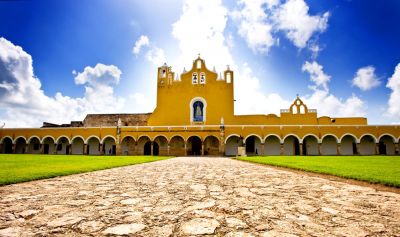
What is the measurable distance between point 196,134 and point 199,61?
11.7m

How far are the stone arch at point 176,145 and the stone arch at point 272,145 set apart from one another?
1063cm

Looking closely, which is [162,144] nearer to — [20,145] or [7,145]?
[20,145]

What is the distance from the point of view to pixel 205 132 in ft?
96.0

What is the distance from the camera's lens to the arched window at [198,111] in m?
32.7

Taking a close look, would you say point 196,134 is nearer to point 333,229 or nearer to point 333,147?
point 333,147

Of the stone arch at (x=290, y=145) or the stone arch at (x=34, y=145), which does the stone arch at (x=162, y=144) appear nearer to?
the stone arch at (x=290, y=145)

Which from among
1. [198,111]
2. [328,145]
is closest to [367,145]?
[328,145]

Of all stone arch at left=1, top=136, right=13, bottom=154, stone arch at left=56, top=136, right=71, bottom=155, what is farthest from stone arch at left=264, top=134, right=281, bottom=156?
stone arch at left=1, top=136, right=13, bottom=154

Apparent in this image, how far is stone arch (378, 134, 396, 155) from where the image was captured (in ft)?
95.1

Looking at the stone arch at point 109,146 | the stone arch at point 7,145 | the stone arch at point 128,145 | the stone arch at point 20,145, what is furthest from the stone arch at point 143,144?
the stone arch at point 7,145

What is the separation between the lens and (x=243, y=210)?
9.79 ft

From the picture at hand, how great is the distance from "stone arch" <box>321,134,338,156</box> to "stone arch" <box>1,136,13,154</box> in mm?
42589

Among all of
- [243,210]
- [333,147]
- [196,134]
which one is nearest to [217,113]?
[196,134]

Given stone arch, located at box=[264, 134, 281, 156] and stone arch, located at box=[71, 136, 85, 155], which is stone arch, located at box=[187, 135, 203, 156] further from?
stone arch, located at box=[71, 136, 85, 155]
